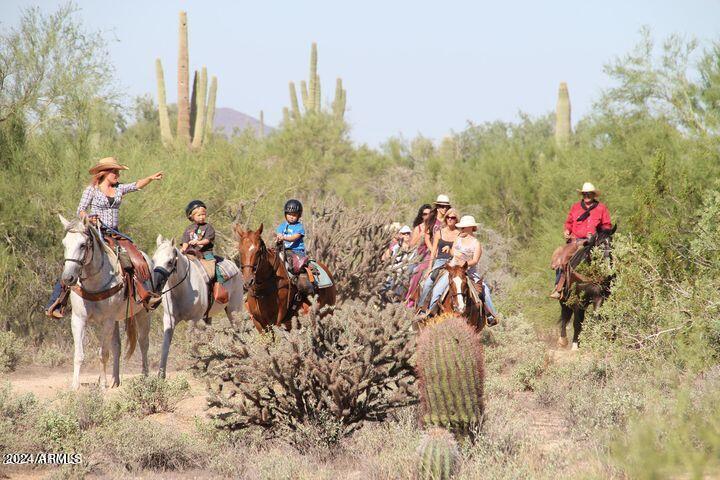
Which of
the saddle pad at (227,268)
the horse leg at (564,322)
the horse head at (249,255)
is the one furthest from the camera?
the horse leg at (564,322)

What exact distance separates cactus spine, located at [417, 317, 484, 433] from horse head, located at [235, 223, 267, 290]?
180 inches

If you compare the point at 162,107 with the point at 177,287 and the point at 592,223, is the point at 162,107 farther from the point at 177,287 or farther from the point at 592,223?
the point at 177,287

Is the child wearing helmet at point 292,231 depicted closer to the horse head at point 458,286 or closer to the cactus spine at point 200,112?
the horse head at point 458,286

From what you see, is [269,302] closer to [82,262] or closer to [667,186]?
[82,262]

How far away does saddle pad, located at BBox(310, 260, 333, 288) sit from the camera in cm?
1348

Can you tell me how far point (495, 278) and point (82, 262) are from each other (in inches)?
486

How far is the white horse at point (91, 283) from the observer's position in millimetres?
11516

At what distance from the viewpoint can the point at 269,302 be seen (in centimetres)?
1295

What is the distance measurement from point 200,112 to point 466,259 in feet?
71.1

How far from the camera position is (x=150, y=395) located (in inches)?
439

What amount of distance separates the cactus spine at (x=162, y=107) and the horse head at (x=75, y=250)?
18447 millimetres

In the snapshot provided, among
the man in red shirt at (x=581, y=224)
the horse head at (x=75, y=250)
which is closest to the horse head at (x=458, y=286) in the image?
the horse head at (x=75, y=250)

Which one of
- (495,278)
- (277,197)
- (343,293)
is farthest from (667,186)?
(277,197)

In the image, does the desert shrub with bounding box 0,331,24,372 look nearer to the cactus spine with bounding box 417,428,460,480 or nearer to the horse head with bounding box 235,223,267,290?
the horse head with bounding box 235,223,267,290
